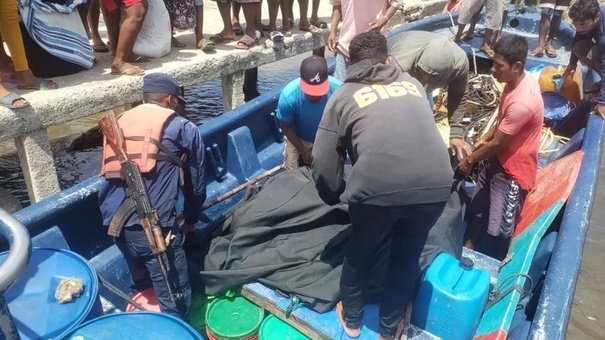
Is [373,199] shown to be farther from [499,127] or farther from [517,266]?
[499,127]

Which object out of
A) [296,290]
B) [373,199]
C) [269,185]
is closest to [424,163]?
[373,199]

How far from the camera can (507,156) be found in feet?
10.3

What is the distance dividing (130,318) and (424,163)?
1312 mm

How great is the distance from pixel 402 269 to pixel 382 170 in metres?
0.56

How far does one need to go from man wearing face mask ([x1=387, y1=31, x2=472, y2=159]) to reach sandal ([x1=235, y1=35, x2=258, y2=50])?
2.35 metres

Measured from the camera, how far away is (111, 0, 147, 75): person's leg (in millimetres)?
4266

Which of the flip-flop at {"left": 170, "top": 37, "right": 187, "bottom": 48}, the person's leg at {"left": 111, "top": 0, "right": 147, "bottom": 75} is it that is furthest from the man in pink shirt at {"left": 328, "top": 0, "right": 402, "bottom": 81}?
the flip-flop at {"left": 170, "top": 37, "right": 187, "bottom": 48}

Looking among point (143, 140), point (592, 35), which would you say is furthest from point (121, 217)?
point (592, 35)

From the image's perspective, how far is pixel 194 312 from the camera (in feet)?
8.91

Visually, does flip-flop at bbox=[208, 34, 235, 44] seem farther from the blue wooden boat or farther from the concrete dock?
the blue wooden boat

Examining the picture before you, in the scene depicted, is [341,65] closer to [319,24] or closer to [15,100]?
[319,24]

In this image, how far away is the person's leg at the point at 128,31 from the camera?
4.27 m

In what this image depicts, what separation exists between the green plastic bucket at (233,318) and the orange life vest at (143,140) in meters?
0.85

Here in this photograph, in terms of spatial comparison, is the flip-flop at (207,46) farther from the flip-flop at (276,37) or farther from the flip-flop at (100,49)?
the flip-flop at (100,49)
